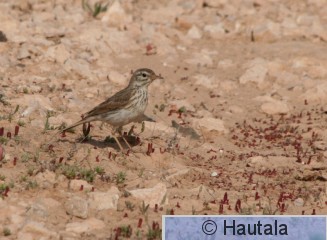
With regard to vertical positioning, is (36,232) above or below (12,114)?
below

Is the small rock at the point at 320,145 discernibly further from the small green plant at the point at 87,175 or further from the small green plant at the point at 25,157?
the small green plant at the point at 25,157

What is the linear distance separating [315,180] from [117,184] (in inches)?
122

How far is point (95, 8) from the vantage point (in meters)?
19.4

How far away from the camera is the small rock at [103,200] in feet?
34.5

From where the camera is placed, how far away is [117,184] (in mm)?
11328

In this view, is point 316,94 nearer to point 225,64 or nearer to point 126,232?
point 225,64

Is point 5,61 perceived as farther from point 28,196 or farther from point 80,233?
point 80,233

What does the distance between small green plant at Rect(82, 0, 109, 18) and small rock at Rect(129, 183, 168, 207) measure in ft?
30.0

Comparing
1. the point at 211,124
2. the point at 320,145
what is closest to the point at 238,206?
the point at 320,145

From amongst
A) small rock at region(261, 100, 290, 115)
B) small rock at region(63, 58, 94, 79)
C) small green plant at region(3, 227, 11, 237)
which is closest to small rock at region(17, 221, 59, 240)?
small green plant at region(3, 227, 11, 237)

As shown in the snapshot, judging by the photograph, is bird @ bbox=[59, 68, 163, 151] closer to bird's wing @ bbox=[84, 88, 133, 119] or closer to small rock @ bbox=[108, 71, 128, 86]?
bird's wing @ bbox=[84, 88, 133, 119]

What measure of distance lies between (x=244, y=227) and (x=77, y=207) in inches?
86.7

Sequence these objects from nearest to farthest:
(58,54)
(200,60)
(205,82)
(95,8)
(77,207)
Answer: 1. (77,207)
2. (58,54)
3. (205,82)
4. (200,60)
5. (95,8)

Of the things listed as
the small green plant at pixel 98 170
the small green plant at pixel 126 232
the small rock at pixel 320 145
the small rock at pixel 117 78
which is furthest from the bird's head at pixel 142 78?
the small green plant at pixel 126 232
